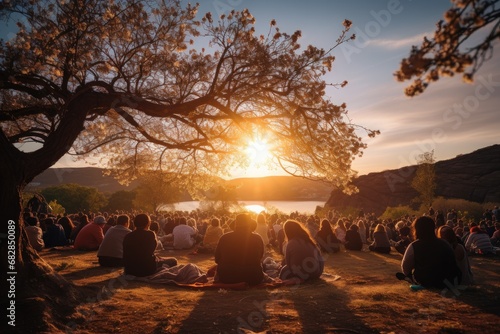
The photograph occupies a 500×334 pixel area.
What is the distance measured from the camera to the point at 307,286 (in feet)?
22.8

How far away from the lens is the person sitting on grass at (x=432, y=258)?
586cm

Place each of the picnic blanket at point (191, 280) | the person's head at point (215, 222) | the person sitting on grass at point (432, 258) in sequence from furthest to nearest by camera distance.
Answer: the person's head at point (215, 222) → the picnic blanket at point (191, 280) → the person sitting on grass at point (432, 258)

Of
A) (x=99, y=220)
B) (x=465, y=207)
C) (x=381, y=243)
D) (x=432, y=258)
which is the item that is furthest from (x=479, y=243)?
(x=465, y=207)

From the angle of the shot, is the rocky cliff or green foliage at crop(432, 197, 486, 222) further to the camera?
the rocky cliff

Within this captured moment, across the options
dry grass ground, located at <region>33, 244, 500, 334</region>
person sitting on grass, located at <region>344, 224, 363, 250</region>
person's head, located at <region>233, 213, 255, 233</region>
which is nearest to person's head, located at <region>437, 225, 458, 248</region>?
dry grass ground, located at <region>33, 244, 500, 334</region>

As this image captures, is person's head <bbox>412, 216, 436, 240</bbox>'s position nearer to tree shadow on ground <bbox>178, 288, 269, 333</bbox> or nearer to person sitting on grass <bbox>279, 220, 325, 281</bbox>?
person sitting on grass <bbox>279, 220, 325, 281</bbox>

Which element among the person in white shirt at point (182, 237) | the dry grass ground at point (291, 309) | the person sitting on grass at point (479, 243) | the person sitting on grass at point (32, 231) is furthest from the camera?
the person in white shirt at point (182, 237)

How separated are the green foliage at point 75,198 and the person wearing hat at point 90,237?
77.4m

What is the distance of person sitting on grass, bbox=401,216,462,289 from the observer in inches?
231

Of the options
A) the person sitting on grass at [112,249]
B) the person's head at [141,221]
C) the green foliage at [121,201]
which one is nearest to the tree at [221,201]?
the green foliage at [121,201]

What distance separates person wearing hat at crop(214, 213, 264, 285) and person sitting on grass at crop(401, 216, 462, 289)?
3.16m

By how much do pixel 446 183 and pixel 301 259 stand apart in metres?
62.3

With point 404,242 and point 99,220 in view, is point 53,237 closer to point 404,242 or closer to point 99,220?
point 99,220

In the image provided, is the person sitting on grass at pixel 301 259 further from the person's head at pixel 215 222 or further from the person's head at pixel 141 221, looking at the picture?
the person's head at pixel 215 222
